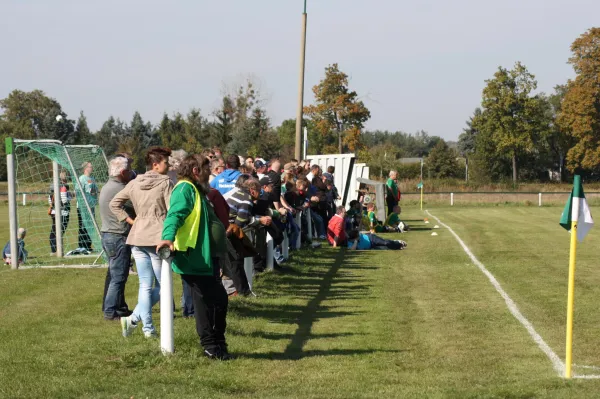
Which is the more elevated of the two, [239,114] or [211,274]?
[239,114]

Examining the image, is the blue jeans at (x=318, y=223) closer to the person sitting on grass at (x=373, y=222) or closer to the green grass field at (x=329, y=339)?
the person sitting on grass at (x=373, y=222)

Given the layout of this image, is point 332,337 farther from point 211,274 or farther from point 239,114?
point 239,114

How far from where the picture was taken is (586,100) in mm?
77438

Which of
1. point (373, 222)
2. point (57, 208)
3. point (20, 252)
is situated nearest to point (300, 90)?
point (373, 222)

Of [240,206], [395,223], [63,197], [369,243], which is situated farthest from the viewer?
[395,223]

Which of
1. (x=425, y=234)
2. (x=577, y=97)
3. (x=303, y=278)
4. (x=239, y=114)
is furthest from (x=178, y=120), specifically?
(x=303, y=278)

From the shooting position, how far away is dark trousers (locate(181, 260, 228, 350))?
8586mm

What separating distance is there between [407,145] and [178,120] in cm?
10497

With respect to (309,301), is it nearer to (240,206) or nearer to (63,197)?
(240,206)

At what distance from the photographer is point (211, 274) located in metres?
8.56

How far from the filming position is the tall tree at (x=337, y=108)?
6706cm

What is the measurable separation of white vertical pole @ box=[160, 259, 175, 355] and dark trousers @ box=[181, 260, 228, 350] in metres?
0.21

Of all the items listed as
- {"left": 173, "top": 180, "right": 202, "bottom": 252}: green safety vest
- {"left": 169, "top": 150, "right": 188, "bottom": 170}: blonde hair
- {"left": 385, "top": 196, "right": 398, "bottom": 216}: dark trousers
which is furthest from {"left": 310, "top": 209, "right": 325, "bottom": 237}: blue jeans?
{"left": 173, "top": 180, "right": 202, "bottom": 252}: green safety vest

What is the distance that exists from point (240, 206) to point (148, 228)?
124 inches
